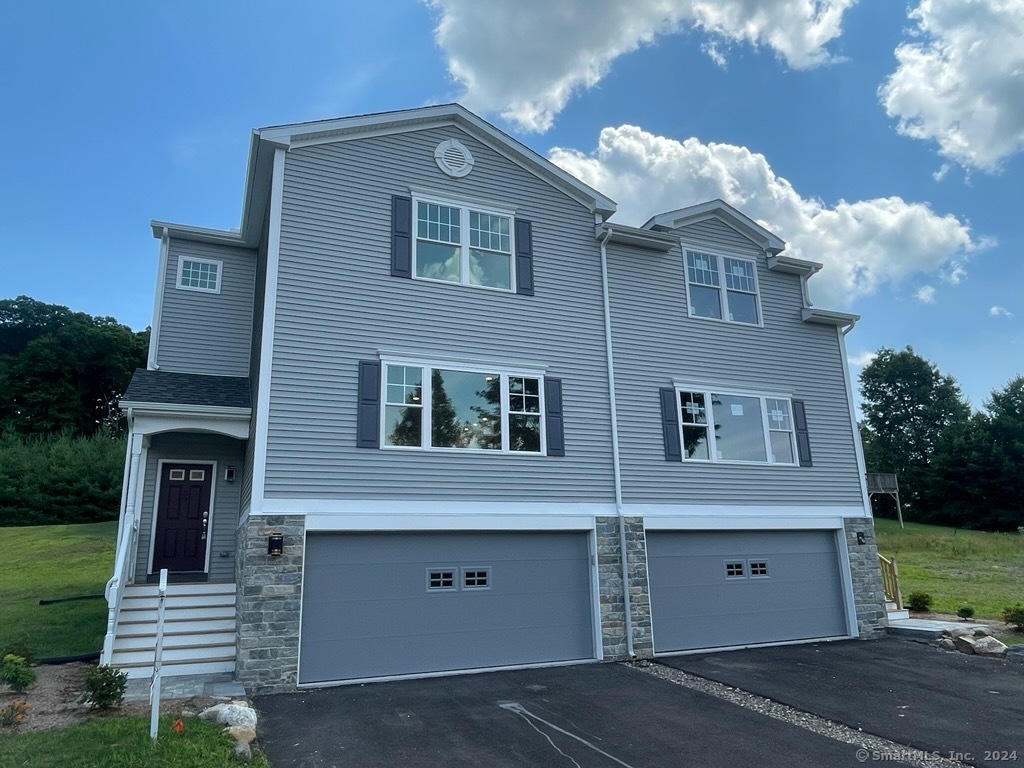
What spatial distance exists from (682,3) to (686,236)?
14.1ft

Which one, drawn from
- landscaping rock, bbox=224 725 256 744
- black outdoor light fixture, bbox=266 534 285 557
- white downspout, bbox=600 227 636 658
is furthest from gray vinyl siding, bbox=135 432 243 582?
white downspout, bbox=600 227 636 658

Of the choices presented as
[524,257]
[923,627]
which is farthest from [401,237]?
[923,627]

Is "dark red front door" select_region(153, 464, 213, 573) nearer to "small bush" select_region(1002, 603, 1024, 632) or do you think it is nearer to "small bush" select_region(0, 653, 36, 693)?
"small bush" select_region(0, 653, 36, 693)

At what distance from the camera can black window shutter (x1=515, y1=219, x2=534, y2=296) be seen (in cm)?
1078

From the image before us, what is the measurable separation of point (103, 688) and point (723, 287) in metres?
11.6

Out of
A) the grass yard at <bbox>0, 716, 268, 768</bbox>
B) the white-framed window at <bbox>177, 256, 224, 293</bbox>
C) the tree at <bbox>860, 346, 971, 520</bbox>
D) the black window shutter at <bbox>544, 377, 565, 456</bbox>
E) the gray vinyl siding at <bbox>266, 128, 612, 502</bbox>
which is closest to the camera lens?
the grass yard at <bbox>0, 716, 268, 768</bbox>

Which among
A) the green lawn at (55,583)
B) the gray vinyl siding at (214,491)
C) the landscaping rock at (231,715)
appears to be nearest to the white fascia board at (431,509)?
the landscaping rock at (231,715)

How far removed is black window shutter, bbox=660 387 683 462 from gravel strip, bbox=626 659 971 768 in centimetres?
353

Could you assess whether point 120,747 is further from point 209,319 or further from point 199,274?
point 199,274

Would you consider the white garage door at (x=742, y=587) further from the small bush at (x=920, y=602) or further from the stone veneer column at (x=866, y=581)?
the small bush at (x=920, y=602)

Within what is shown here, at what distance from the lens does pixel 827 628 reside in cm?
1184

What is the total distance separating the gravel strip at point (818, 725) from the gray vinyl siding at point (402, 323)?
2.99 meters

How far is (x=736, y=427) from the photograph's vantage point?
39.3 ft

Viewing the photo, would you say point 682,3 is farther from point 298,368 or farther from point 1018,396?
point 1018,396
